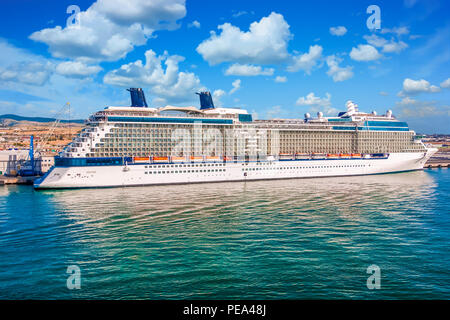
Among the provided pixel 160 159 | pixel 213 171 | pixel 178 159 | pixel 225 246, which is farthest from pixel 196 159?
pixel 225 246

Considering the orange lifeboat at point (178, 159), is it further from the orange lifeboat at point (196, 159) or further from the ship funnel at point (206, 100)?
the ship funnel at point (206, 100)

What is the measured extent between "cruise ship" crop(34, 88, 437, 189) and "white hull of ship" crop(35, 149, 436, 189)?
0.13m

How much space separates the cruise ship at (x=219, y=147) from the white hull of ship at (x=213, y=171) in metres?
0.13

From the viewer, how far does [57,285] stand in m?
15.6

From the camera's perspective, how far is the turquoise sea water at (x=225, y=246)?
1517 centimetres

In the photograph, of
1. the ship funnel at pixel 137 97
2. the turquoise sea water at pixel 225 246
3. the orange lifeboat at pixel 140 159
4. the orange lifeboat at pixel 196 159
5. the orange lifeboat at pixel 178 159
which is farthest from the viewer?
the ship funnel at pixel 137 97

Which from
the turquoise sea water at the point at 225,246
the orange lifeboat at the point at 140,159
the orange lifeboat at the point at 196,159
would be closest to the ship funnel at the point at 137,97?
the orange lifeboat at the point at 140,159

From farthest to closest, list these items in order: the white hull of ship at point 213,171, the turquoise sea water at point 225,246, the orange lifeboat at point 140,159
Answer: the orange lifeboat at point 140,159, the white hull of ship at point 213,171, the turquoise sea water at point 225,246

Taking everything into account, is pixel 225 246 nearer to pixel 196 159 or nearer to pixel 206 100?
pixel 196 159

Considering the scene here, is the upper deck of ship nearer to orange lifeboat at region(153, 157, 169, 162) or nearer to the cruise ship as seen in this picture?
the cruise ship

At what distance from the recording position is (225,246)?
2081cm

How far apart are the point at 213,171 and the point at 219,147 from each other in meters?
5.95
